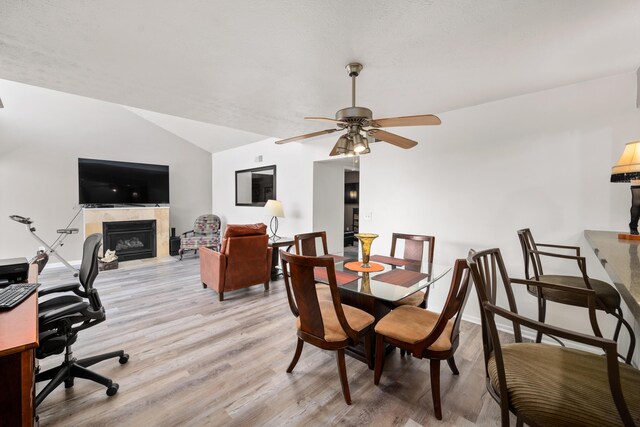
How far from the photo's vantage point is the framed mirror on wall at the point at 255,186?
18.6 feet

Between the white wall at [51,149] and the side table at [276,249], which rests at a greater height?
the white wall at [51,149]

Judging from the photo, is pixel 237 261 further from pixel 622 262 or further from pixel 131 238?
pixel 131 238

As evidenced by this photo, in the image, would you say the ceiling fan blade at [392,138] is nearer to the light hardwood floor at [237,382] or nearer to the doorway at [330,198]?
the light hardwood floor at [237,382]

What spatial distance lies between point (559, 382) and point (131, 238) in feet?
23.0

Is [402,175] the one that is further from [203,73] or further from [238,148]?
[238,148]

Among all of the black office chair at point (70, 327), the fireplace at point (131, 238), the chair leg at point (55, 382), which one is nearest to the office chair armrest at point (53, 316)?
the black office chair at point (70, 327)

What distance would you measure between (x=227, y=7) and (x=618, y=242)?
2.98 meters

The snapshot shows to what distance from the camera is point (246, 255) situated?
146 inches

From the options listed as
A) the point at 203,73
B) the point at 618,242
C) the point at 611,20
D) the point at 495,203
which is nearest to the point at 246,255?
the point at 203,73

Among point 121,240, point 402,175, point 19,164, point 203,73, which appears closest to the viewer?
point 203,73

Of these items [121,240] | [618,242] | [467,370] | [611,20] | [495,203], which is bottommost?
[467,370]

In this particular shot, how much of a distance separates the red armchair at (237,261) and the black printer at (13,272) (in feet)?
5.95

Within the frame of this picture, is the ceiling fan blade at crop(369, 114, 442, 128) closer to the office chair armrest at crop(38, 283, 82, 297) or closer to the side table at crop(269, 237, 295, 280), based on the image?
the office chair armrest at crop(38, 283, 82, 297)

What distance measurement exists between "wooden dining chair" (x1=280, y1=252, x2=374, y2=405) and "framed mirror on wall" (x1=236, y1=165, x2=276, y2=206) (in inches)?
154
